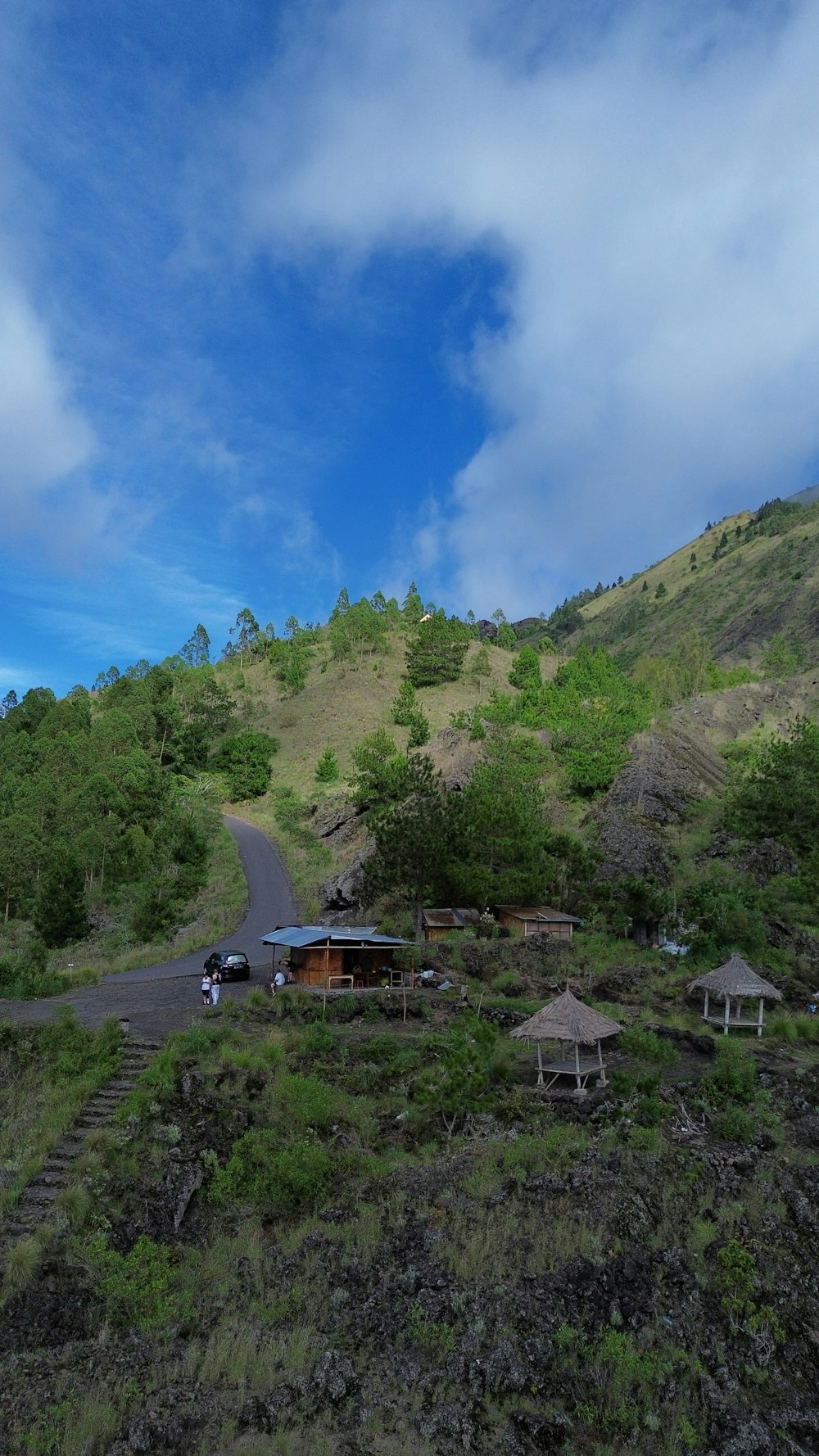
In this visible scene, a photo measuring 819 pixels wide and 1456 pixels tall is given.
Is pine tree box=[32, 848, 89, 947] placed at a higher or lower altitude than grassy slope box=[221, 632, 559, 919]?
lower

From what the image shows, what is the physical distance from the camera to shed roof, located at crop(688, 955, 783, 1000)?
23311 millimetres

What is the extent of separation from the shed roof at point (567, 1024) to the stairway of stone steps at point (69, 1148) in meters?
9.03

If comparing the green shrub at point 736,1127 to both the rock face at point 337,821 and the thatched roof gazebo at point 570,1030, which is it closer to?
the thatched roof gazebo at point 570,1030

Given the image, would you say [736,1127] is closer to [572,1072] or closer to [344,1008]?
[572,1072]

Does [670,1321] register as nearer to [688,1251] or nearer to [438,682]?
[688,1251]

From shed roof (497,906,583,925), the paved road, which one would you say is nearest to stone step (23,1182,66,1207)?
the paved road

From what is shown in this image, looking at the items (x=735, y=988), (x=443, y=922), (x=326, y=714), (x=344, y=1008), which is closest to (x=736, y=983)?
(x=735, y=988)

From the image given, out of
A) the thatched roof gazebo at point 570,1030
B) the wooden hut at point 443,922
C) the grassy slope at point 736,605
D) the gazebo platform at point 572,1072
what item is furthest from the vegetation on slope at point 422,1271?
the grassy slope at point 736,605

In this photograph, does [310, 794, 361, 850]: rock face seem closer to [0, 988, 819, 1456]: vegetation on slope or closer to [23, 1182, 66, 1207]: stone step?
[0, 988, 819, 1456]: vegetation on slope

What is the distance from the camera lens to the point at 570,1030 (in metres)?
18.8

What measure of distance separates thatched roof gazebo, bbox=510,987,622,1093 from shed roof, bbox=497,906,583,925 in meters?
14.5

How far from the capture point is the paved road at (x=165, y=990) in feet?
70.5

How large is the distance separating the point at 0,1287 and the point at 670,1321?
10.4 meters

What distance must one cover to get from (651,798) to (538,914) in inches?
662
